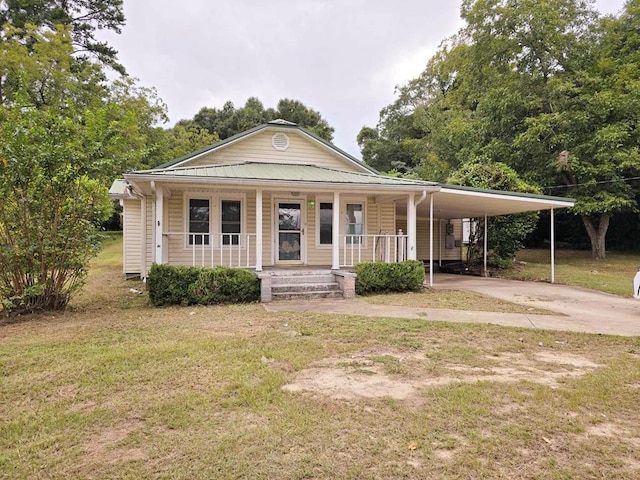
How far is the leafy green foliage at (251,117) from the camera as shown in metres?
34.6

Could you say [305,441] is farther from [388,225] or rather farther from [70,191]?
[388,225]

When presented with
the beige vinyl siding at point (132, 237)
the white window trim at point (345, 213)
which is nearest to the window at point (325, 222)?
the white window trim at point (345, 213)

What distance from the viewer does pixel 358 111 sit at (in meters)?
42.3

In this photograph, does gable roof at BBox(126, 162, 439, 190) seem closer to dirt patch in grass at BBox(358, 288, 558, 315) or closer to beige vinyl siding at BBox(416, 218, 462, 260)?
dirt patch in grass at BBox(358, 288, 558, 315)

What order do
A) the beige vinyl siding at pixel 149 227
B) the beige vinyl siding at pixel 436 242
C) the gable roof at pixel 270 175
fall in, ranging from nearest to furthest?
the gable roof at pixel 270 175 < the beige vinyl siding at pixel 149 227 < the beige vinyl siding at pixel 436 242

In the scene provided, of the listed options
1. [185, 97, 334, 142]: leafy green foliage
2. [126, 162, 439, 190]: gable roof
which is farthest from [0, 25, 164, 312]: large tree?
[185, 97, 334, 142]: leafy green foliage

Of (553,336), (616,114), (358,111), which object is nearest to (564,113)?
(616,114)

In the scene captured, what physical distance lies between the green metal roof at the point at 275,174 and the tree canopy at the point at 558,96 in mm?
10463

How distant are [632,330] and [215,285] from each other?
732 cm

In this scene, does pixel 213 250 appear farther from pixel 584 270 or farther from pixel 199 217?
pixel 584 270

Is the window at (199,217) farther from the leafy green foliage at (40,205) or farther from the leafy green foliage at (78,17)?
the leafy green foliage at (78,17)

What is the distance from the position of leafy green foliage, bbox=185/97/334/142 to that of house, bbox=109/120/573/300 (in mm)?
22850

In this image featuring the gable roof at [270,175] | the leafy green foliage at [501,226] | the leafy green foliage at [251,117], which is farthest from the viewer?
the leafy green foliage at [251,117]

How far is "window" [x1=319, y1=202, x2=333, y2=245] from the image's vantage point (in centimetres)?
1143
